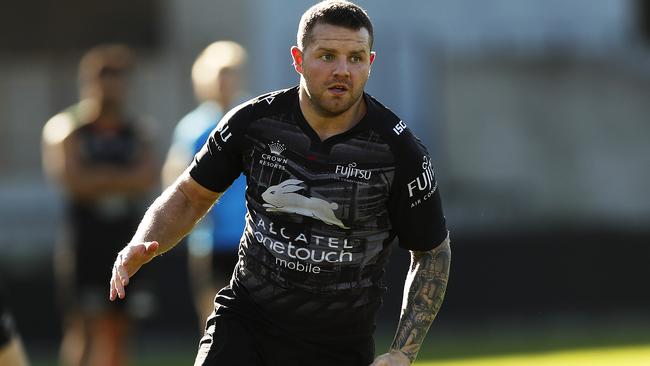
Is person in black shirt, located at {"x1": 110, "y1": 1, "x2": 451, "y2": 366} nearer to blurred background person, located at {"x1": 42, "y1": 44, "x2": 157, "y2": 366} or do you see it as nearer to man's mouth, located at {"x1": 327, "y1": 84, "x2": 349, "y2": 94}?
man's mouth, located at {"x1": 327, "y1": 84, "x2": 349, "y2": 94}

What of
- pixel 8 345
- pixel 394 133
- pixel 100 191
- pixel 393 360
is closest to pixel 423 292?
pixel 393 360

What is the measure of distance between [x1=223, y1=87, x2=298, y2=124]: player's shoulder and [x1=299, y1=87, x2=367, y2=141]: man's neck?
0.12 meters

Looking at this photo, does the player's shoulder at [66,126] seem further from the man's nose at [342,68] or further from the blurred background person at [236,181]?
the man's nose at [342,68]

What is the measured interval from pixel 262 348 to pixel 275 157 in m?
0.79

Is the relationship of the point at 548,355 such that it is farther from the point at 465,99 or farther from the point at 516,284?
the point at 465,99

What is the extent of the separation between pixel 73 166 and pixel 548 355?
5057 millimetres

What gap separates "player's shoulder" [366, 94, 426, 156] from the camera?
564 cm

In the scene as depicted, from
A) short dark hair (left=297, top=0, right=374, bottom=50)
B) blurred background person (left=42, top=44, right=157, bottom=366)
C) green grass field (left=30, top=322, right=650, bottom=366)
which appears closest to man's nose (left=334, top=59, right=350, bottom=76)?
short dark hair (left=297, top=0, right=374, bottom=50)

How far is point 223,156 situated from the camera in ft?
19.3

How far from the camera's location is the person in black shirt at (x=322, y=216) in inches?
221

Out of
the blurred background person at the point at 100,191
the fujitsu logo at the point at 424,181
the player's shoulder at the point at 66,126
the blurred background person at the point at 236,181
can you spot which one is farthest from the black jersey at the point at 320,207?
the player's shoulder at the point at 66,126

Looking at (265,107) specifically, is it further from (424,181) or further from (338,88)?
(424,181)

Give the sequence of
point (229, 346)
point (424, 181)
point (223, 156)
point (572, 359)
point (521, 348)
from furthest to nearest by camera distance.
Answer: point (521, 348), point (572, 359), point (223, 156), point (229, 346), point (424, 181)

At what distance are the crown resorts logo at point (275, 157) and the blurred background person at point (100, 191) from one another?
184 inches
